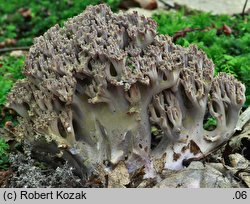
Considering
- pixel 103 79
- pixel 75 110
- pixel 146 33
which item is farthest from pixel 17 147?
pixel 146 33

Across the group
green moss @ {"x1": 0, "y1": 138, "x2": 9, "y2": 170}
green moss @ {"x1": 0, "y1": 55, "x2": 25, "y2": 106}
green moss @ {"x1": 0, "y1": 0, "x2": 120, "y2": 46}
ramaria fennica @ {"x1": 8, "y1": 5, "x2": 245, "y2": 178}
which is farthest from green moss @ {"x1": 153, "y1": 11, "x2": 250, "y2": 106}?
green moss @ {"x1": 0, "y1": 138, "x2": 9, "y2": 170}

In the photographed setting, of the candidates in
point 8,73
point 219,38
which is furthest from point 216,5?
point 8,73

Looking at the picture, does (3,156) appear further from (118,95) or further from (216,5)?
(216,5)

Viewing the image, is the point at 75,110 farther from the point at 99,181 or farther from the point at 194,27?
the point at 194,27

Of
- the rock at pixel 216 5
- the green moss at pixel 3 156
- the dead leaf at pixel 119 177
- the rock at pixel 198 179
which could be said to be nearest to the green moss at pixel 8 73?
the green moss at pixel 3 156

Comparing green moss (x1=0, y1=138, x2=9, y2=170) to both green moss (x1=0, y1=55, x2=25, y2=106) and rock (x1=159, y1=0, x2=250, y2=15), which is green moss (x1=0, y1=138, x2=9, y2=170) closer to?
green moss (x1=0, y1=55, x2=25, y2=106)

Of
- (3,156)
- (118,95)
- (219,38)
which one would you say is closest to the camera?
(118,95)

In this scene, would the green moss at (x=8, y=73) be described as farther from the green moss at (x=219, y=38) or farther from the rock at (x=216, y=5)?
the rock at (x=216, y=5)
